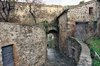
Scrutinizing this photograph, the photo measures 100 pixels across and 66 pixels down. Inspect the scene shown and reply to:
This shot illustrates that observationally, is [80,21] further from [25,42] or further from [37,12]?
[25,42]

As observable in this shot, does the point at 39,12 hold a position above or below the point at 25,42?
above

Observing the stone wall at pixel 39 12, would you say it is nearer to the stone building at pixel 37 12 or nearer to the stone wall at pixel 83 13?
the stone building at pixel 37 12

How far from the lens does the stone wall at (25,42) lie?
9118mm

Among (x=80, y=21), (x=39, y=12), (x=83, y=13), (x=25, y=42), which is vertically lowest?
(x=25, y=42)

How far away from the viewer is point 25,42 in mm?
11023

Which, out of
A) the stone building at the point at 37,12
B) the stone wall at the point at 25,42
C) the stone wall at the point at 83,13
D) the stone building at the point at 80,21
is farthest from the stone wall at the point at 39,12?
the stone wall at the point at 25,42

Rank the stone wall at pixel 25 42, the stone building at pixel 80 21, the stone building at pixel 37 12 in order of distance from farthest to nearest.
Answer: the stone building at pixel 37 12, the stone building at pixel 80 21, the stone wall at pixel 25 42

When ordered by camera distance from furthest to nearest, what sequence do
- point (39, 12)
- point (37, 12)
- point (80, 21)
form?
point (39, 12)
point (37, 12)
point (80, 21)

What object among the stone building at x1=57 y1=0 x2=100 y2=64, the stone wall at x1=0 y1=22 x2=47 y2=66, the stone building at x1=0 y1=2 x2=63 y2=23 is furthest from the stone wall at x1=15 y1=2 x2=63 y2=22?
the stone wall at x1=0 y1=22 x2=47 y2=66

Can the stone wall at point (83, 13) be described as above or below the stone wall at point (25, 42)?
above

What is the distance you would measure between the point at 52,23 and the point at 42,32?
790 cm

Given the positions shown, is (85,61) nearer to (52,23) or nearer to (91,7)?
(91,7)

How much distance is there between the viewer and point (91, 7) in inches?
736

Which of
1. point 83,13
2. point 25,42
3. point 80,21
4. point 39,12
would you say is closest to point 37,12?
point 39,12
